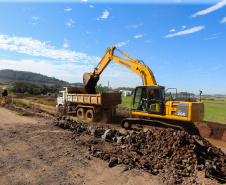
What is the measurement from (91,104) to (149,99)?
5.05m

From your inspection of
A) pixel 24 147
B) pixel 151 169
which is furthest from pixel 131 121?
pixel 24 147

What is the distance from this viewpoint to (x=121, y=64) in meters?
11.9

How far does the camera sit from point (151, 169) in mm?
4738

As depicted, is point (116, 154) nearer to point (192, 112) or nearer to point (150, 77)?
point (192, 112)

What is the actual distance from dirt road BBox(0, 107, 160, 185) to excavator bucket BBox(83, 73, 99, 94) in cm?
749

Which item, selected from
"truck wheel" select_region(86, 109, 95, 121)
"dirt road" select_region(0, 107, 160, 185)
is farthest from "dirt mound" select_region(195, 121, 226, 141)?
"dirt road" select_region(0, 107, 160, 185)

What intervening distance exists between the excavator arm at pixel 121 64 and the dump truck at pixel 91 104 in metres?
1.14

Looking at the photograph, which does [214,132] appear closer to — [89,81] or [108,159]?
[108,159]

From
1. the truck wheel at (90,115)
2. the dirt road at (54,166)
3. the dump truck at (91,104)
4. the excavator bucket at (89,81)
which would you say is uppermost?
the excavator bucket at (89,81)

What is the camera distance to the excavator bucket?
1376 centimetres

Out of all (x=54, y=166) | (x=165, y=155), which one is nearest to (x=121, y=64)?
(x=165, y=155)

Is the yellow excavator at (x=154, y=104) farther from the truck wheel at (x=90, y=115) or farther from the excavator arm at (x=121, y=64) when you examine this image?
the truck wheel at (x=90, y=115)

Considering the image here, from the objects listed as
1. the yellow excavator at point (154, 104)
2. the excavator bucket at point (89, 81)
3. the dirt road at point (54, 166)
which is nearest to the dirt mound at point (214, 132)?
the yellow excavator at point (154, 104)

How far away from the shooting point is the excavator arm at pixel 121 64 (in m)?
10.1
